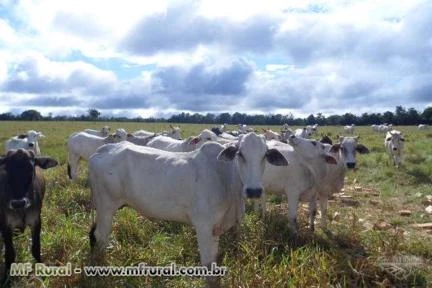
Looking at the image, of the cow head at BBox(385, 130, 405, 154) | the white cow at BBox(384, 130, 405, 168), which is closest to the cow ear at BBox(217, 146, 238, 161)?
the white cow at BBox(384, 130, 405, 168)

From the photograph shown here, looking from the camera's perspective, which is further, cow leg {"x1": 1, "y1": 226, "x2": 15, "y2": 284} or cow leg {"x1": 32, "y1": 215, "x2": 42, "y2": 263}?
cow leg {"x1": 32, "y1": 215, "x2": 42, "y2": 263}

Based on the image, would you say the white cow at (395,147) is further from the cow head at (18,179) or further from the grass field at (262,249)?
the cow head at (18,179)

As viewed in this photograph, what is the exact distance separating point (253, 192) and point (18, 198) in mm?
3288

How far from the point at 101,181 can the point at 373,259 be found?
3.96 meters

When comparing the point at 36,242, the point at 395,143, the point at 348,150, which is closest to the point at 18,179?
the point at 36,242

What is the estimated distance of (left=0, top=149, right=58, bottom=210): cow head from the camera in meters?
6.43

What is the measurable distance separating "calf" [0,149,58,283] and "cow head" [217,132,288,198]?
2.87 m

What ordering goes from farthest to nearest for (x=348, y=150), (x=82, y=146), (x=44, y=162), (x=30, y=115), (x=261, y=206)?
(x=30, y=115), (x=82, y=146), (x=348, y=150), (x=261, y=206), (x=44, y=162)

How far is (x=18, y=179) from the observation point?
6.62 metres

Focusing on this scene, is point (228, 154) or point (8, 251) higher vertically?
point (228, 154)

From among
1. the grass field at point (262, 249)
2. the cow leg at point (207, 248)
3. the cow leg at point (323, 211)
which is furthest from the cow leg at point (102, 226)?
the cow leg at point (323, 211)

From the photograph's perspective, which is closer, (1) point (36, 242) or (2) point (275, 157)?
(2) point (275, 157)

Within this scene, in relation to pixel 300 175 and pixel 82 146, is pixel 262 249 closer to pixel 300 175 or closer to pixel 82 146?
pixel 300 175

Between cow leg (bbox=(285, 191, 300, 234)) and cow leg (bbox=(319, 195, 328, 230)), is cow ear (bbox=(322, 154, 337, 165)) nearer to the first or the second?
cow leg (bbox=(319, 195, 328, 230))
